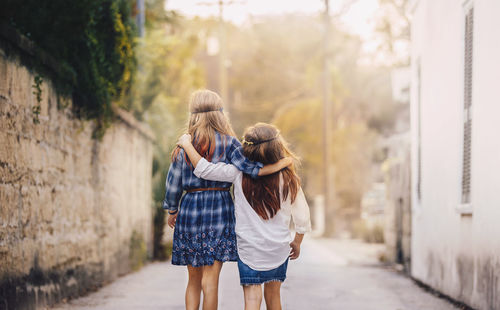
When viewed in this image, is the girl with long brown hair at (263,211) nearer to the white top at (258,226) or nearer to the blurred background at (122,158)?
the white top at (258,226)

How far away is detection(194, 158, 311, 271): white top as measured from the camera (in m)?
4.53

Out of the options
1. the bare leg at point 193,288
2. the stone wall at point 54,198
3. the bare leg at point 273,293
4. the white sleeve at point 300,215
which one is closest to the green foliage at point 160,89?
the stone wall at point 54,198

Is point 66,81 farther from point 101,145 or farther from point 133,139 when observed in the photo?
point 133,139

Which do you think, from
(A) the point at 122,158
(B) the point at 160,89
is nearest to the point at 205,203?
(A) the point at 122,158

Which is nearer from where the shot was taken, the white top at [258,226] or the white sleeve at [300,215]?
the white top at [258,226]

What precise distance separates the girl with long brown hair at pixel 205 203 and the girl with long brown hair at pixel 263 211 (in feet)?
0.28

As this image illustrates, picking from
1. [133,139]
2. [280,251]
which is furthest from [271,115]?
[280,251]

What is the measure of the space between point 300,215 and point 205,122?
917 mm

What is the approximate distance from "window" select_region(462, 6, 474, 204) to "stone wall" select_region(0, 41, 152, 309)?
4.24m

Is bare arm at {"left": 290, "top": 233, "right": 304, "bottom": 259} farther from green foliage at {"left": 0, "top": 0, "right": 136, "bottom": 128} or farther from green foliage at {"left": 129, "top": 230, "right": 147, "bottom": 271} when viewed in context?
green foliage at {"left": 129, "top": 230, "right": 147, "bottom": 271}

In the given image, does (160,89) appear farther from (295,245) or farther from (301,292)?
(295,245)

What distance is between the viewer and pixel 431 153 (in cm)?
945

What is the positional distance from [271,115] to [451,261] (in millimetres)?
30135

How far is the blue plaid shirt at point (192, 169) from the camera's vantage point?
471cm
